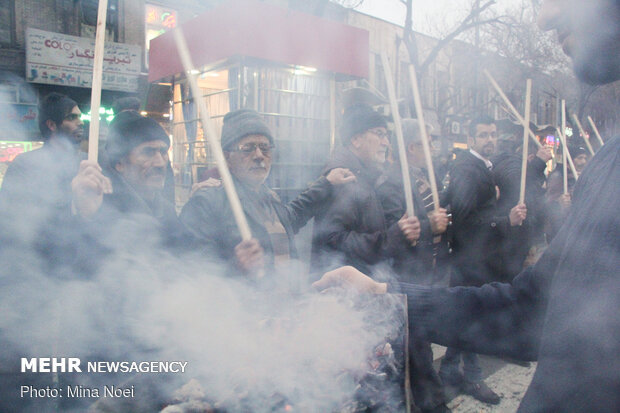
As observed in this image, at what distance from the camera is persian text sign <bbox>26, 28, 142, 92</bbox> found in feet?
19.1

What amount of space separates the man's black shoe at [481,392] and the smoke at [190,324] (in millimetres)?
2131

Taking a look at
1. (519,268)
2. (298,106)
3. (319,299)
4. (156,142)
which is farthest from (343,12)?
(319,299)

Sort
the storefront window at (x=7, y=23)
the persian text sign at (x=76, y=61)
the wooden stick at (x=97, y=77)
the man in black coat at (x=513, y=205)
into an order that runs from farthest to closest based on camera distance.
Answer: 1. the storefront window at (x=7, y=23)
2. the persian text sign at (x=76, y=61)
3. the man in black coat at (x=513, y=205)
4. the wooden stick at (x=97, y=77)

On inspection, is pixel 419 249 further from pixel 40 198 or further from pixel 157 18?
pixel 157 18

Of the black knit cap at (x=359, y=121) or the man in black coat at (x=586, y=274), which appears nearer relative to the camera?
the man in black coat at (x=586, y=274)

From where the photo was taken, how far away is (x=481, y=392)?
332 cm

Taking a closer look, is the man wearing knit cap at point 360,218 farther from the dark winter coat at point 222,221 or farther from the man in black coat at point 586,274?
the man in black coat at point 586,274

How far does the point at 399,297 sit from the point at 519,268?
2.93m

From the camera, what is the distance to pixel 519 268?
12.9ft

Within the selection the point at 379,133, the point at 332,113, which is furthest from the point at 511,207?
the point at 332,113

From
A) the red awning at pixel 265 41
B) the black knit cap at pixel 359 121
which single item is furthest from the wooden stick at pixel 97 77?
the red awning at pixel 265 41

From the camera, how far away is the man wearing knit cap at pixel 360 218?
2572mm

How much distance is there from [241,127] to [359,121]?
3.06ft

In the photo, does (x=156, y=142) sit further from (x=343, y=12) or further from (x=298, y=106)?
(x=343, y=12)
